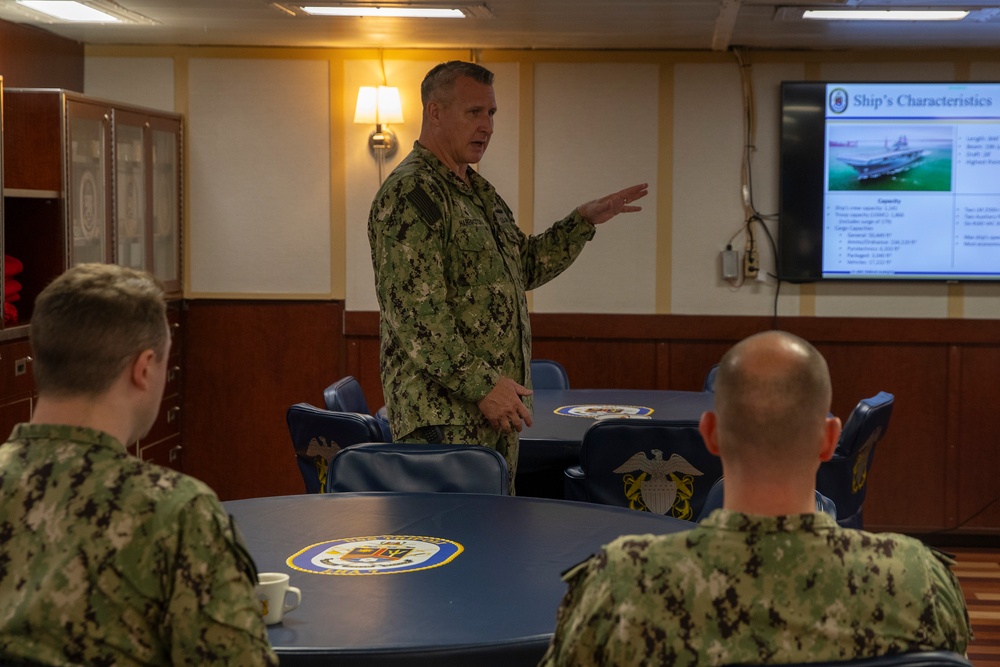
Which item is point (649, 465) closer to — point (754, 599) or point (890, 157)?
point (754, 599)

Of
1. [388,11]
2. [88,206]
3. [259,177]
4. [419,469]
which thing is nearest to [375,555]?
[419,469]

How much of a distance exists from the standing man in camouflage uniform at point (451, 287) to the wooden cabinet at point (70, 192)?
228 centimetres

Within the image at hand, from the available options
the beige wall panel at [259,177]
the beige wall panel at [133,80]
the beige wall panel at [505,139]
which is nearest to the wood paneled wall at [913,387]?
the beige wall panel at [505,139]

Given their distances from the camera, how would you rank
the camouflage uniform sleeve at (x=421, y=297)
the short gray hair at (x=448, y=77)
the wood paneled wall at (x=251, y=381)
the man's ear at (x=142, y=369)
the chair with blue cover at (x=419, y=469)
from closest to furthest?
the man's ear at (x=142, y=369)
the chair with blue cover at (x=419, y=469)
the camouflage uniform sleeve at (x=421, y=297)
the short gray hair at (x=448, y=77)
the wood paneled wall at (x=251, y=381)

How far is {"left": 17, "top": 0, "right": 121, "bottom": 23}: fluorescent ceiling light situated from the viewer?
5023mm

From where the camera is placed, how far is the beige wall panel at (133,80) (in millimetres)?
6164

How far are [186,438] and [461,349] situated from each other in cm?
376

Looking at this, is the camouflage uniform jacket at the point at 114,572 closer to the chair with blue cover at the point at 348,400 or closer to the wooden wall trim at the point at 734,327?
the chair with blue cover at the point at 348,400

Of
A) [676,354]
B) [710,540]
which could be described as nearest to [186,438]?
[676,354]

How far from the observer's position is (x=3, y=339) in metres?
4.61

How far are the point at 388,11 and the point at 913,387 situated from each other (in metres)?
3.14

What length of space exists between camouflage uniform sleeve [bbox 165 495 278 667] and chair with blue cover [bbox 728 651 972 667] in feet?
1.79

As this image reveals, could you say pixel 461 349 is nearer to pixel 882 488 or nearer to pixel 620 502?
pixel 620 502

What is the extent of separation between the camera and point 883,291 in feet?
19.5
